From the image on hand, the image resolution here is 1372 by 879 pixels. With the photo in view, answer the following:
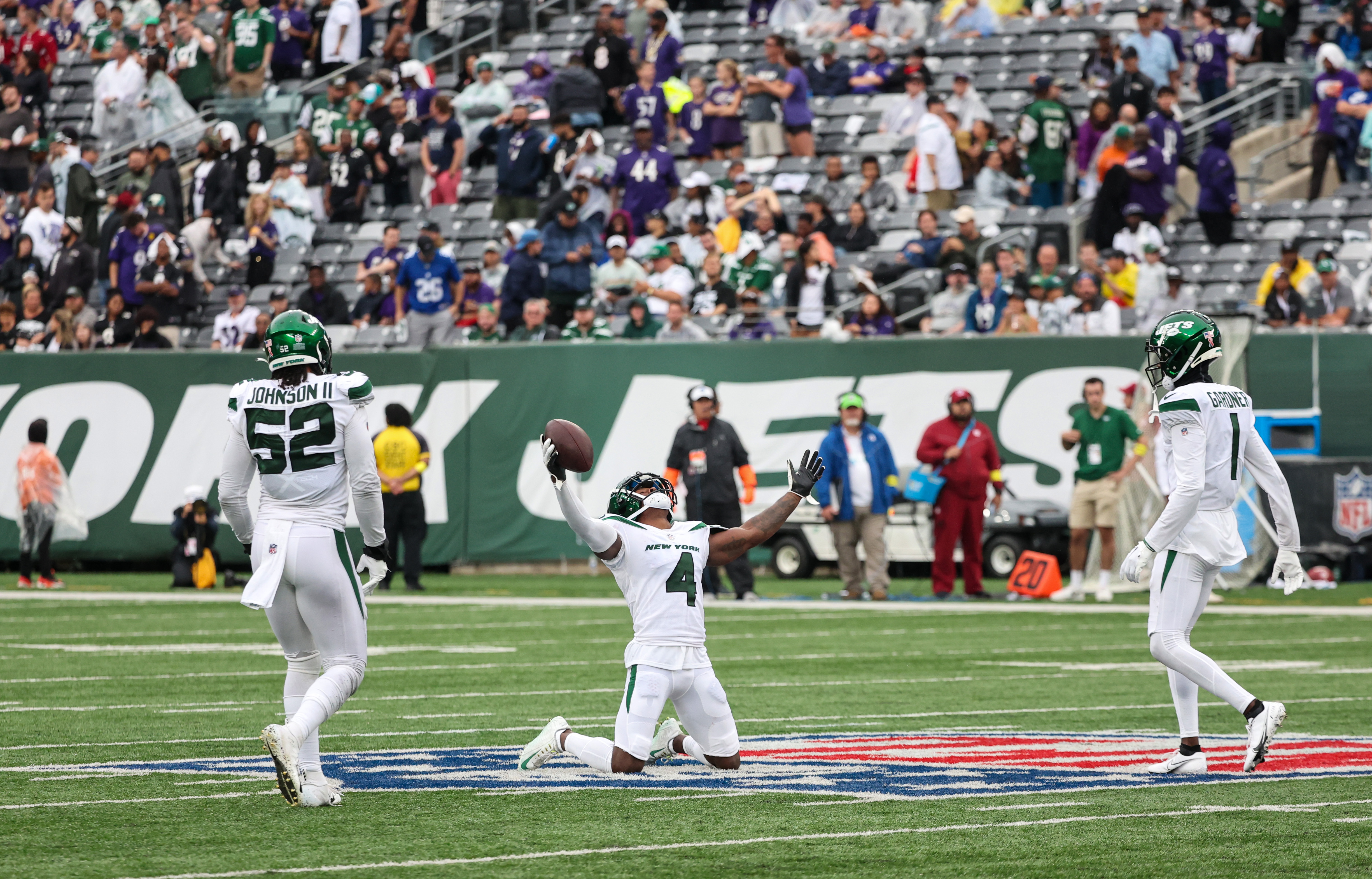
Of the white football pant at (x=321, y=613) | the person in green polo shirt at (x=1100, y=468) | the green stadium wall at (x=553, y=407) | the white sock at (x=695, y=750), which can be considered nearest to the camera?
the white football pant at (x=321, y=613)

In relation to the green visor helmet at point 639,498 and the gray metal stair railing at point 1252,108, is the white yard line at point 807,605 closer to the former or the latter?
the gray metal stair railing at point 1252,108

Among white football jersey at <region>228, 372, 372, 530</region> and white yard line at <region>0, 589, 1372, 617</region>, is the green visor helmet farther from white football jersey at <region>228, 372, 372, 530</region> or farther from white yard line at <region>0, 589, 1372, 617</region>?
white yard line at <region>0, 589, 1372, 617</region>

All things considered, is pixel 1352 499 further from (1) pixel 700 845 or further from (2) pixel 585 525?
(1) pixel 700 845

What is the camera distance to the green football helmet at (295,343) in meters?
8.05

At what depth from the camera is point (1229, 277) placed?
73.1ft

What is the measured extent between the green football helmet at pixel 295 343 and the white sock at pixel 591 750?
183 cm

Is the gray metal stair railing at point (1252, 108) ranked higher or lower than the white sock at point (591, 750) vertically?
higher

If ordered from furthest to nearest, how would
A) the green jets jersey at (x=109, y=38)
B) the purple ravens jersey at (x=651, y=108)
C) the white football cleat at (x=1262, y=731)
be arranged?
the green jets jersey at (x=109, y=38) < the purple ravens jersey at (x=651, y=108) < the white football cleat at (x=1262, y=731)

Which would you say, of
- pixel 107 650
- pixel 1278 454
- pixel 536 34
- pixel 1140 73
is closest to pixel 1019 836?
pixel 107 650

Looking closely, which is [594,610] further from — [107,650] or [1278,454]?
[1278,454]

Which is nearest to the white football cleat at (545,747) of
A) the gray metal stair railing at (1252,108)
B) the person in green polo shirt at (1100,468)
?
the person in green polo shirt at (1100,468)

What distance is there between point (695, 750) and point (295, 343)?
2390 millimetres

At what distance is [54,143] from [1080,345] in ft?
51.3

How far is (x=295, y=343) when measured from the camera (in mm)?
8055
